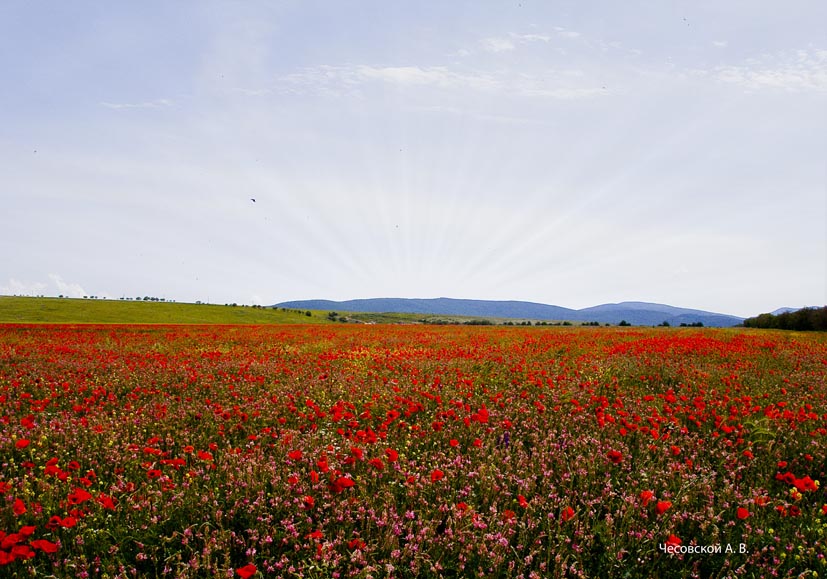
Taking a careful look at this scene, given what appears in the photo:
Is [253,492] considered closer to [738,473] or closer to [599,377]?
[738,473]

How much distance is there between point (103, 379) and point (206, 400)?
321cm

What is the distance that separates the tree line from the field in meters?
49.5

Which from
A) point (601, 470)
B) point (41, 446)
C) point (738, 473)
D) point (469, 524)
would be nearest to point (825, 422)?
point (738, 473)

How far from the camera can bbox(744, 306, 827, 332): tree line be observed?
44.6 metres

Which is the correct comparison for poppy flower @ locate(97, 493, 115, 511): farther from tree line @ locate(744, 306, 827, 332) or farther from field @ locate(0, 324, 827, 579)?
tree line @ locate(744, 306, 827, 332)

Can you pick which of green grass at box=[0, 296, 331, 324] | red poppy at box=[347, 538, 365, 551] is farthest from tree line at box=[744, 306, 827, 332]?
green grass at box=[0, 296, 331, 324]

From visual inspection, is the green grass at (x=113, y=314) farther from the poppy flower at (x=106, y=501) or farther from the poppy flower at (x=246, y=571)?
the poppy flower at (x=246, y=571)

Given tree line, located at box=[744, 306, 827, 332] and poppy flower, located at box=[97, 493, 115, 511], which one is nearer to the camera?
poppy flower, located at box=[97, 493, 115, 511]

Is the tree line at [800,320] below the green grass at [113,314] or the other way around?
the other way around

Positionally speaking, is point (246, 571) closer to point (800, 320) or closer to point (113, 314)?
point (113, 314)

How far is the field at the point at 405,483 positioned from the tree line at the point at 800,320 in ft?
162

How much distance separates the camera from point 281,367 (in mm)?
9844

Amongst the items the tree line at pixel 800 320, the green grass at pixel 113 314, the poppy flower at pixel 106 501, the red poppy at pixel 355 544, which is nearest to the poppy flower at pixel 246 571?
the red poppy at pixel 355 544

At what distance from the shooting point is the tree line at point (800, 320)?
4456 cm
